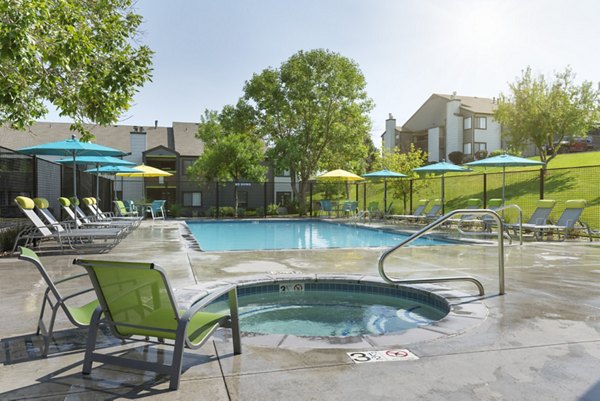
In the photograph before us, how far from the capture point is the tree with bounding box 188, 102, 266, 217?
2438 cm

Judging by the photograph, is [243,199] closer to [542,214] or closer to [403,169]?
[403,169]

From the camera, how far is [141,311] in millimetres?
2746

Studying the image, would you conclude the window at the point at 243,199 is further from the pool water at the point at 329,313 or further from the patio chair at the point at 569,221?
the pool water at the point at 329,313

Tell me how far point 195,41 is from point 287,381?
14.2 meters

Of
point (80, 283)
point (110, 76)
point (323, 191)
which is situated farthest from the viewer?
point (323, 191)

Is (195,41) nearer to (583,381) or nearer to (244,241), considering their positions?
(244,241)

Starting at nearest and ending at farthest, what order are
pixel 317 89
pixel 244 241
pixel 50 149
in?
pixel 50 149
pixel 244 241
pixel 317 89

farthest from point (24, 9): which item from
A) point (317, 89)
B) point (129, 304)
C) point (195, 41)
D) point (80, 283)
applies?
point (317, 89)

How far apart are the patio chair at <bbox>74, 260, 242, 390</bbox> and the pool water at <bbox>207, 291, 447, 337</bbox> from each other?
1.97 metres

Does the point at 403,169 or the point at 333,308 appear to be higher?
the point at 403,169

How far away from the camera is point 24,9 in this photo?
534 cm

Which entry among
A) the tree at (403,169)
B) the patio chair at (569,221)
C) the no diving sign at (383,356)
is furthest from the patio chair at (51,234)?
the tree at (403,169)

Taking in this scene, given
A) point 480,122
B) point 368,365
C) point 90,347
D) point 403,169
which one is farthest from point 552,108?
point 90,347

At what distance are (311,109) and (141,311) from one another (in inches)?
877
